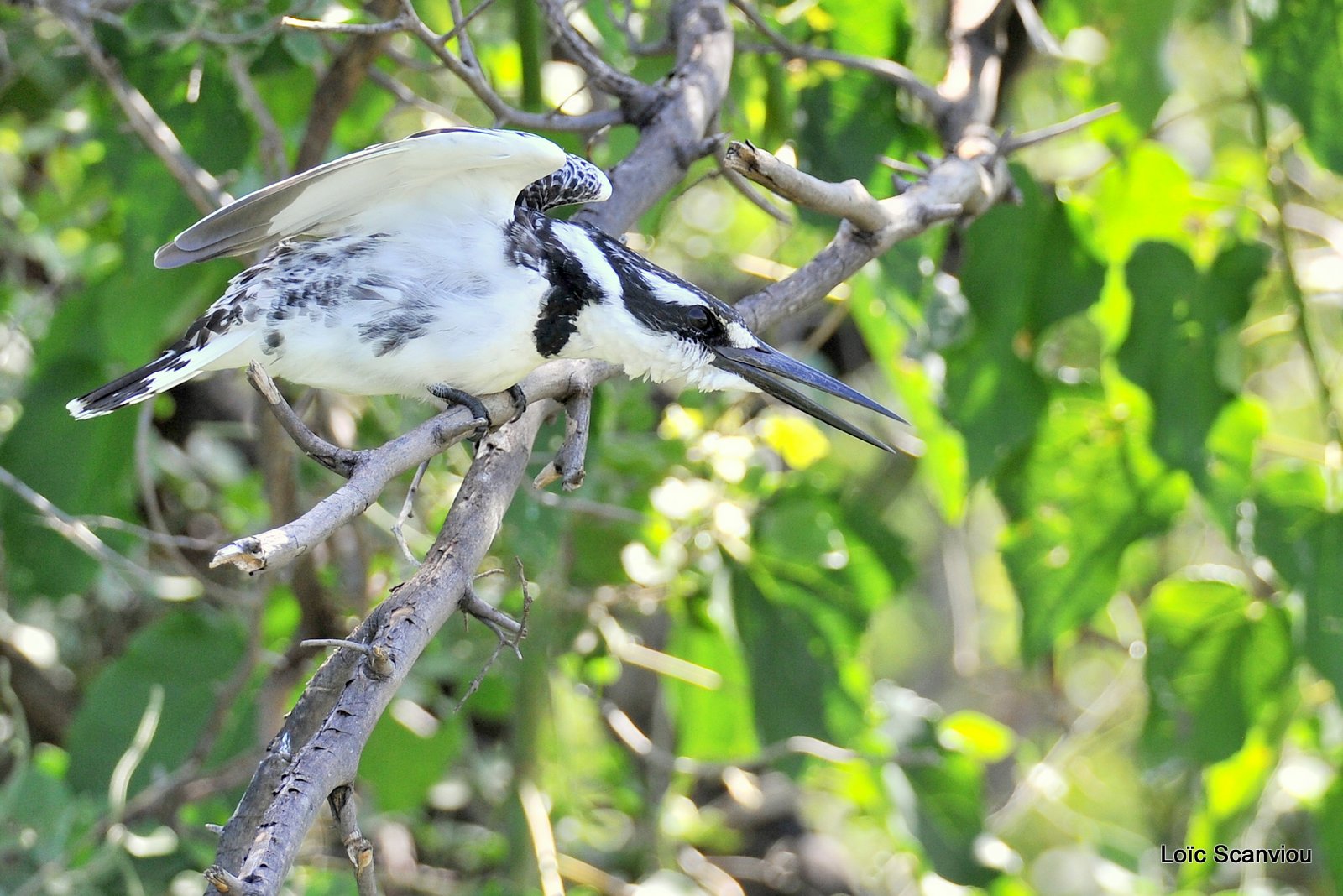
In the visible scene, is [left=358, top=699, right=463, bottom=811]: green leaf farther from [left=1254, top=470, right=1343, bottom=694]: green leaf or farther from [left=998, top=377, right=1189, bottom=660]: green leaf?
[left=1254, top=470, right=1343, bottom=694]: green leaf

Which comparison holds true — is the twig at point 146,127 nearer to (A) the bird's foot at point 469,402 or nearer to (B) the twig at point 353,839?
(A) the bird's foot at point 469,402

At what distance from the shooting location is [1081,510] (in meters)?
2.14

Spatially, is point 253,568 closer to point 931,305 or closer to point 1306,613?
point 931,305

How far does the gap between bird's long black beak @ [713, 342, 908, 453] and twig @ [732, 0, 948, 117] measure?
1.72ft

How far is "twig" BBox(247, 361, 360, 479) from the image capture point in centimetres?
103

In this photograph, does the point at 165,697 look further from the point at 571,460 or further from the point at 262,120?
the point at 571,460

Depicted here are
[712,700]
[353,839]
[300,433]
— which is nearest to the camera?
[353,839]

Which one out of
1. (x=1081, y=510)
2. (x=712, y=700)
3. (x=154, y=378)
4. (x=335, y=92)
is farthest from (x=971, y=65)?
(x=154, y=378)

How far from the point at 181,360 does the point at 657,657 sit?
1316 millimetres

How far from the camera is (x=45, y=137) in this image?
2510mm

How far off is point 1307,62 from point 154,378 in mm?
1677

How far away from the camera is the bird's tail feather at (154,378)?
1.47 meters

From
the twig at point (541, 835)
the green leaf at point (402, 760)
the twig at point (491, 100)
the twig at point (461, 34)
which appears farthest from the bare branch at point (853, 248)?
the green leaf at point (402, 760)

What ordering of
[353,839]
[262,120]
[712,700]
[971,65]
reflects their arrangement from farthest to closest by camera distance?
[712,700] → [971,65] → [262,120] → [353,839]
